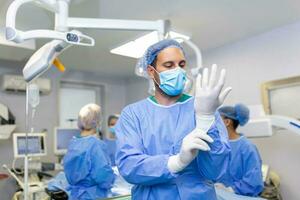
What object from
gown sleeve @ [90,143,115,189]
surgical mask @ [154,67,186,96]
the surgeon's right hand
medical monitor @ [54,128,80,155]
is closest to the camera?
the surgeon's right hand

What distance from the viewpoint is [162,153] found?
116 centimetres

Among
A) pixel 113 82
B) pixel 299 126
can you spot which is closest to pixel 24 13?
pixel 299 126

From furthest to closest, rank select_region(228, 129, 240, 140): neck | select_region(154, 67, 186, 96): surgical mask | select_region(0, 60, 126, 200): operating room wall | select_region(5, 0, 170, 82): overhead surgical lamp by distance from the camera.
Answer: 1. select_region(0, 60, 126, 200): operating room wall
2. select_region(228, 129, 240, 140): neck
3. select_region(5, 0, 170, 82): overhead surgical lamp
4. select_region(154, 67, 186, 96): surgical mask

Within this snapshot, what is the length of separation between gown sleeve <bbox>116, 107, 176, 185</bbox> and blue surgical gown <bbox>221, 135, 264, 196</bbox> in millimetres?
1251

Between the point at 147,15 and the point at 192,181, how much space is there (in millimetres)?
1852

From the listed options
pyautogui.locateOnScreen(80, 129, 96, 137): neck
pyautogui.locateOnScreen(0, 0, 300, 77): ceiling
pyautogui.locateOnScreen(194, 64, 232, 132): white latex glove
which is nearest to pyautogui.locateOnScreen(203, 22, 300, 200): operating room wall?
pyautogui.locateOnScreen(0, 0, 300, 77): ceiling

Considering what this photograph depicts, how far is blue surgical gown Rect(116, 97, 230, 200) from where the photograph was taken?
1050 mm

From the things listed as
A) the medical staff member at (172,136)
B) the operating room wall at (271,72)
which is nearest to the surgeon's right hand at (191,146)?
the medical staff member at (172,136)

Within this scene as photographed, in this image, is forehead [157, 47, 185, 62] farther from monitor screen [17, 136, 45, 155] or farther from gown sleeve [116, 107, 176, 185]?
monitor screen [17, 136, 45, 155]

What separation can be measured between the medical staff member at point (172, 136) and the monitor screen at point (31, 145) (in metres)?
2.38

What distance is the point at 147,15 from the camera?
2.62m

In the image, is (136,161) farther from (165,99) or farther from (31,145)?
(31,145)

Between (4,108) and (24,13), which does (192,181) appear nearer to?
(24,13)

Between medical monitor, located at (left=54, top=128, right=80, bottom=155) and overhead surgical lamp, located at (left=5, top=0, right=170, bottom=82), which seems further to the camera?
medical monitor, located at (left=54, top=128, right=80, bottom=155)
